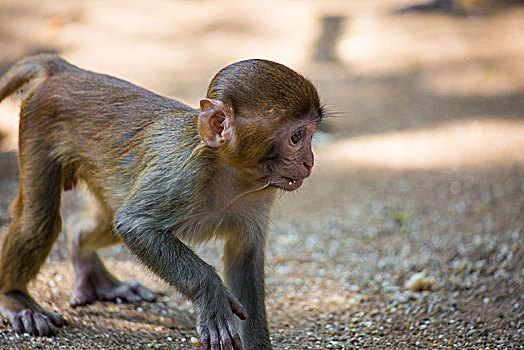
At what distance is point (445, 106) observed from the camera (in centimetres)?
1112

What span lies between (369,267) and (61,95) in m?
3.75

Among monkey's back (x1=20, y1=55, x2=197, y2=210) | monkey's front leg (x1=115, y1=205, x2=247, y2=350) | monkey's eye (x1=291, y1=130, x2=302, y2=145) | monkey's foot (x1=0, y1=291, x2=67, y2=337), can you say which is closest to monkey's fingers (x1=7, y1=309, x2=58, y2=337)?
monkey's foot (x1=0, y1=291, x2=67, y2=337)

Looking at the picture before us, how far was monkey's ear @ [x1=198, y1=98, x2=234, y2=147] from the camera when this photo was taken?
12.8ft

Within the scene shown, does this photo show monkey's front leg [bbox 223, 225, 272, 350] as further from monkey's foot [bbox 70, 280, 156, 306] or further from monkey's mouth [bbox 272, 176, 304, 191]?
monkey's foot [bbox 70, 280, 156, 306]

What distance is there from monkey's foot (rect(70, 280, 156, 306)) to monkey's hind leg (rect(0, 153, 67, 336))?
1.78 feet

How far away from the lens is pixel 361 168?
943 centimetres

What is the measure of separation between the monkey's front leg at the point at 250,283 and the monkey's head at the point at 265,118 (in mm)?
894

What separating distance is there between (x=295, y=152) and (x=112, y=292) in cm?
277

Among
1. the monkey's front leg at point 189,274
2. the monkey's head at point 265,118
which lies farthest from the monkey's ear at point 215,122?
the monkey's front leg at point 189,274

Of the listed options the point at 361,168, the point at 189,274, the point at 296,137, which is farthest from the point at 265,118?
the point at 361,168

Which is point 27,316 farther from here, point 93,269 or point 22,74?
point 22,74

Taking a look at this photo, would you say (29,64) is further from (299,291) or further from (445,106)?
(445,106)

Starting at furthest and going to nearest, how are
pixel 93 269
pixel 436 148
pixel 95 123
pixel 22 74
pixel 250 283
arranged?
pixel 436 148
pixel 93 269
pixel 22 74
pixel 95 123
pixel 250 283

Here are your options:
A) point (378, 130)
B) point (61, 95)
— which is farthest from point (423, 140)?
point (61, 95)
